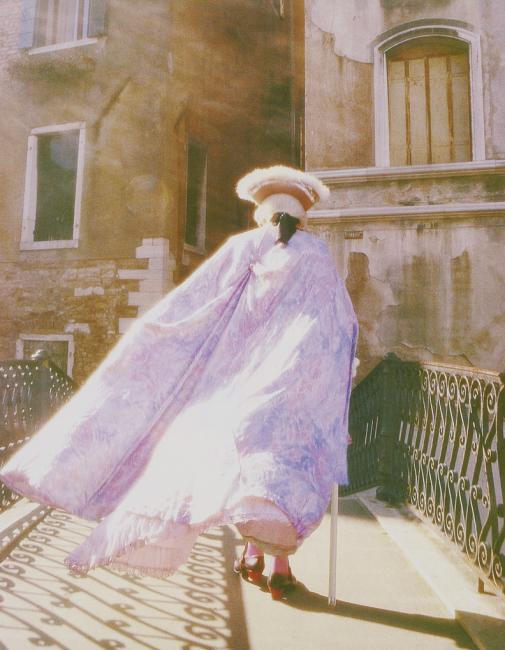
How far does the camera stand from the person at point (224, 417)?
1674 millimetres

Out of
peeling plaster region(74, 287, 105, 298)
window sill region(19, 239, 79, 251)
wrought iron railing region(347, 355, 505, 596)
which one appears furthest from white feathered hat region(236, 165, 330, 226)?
window sill region(19, 239, 79, 251)

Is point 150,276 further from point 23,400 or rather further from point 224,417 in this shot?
point 224,417

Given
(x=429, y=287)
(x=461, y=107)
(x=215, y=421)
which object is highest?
(x=461, y=107)

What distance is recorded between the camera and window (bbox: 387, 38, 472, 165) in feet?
21.9

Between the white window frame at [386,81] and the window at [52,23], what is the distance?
609 centimetres

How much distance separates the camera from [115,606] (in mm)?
2492

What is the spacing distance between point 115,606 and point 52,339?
7548mm

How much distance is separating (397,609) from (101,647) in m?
1.38

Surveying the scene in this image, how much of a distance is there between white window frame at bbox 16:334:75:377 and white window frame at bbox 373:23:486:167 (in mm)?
5968

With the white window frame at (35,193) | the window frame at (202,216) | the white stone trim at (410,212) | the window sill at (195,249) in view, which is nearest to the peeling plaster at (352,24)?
the white stone trim at (410,212)

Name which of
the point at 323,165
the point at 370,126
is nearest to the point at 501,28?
the point at 370,126

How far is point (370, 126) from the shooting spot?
663 cm

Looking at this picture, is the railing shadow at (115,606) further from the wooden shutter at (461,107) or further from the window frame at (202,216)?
the window frame at (202,216)

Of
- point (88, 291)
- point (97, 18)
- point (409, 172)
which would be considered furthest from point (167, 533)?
point (97, 18)
